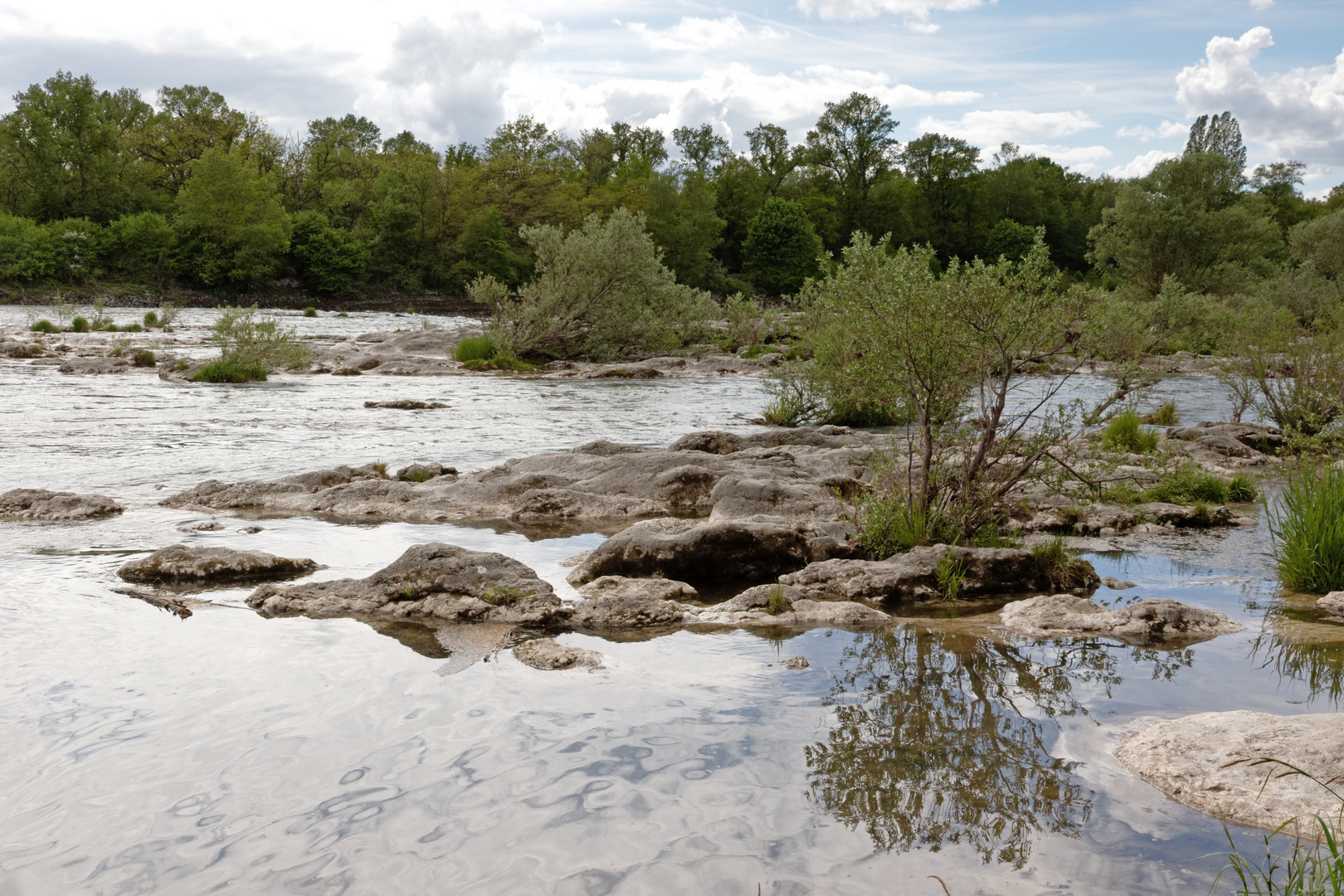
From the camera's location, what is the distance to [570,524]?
426 inches

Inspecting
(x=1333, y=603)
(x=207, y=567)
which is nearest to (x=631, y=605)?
(x=207, y=567)

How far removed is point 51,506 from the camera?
1046 centimetres

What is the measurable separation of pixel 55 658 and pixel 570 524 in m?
5.57

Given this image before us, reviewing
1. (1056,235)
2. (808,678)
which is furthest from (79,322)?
(1056,235)

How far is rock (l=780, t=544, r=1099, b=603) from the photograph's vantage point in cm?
783

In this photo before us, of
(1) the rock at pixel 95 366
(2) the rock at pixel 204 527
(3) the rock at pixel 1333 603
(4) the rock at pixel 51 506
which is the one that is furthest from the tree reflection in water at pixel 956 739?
(1) the rock at pixel 95 366

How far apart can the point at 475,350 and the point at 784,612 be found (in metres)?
27.9

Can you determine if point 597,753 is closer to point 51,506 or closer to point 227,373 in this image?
point 51,506

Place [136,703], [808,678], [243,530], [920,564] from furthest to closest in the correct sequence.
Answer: [243,530] < [920,564] < [808,678] < [136,703]

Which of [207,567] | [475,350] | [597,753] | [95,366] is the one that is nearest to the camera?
[597,753]

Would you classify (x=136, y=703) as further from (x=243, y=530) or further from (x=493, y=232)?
(x=493, y=232)

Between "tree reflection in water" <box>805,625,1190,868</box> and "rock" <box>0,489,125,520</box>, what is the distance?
8667 mm

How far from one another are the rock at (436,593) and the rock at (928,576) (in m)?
2.19

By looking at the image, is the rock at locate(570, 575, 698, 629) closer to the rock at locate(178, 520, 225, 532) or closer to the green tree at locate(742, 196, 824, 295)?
the rock at locate(178, 520, 225, 532)
